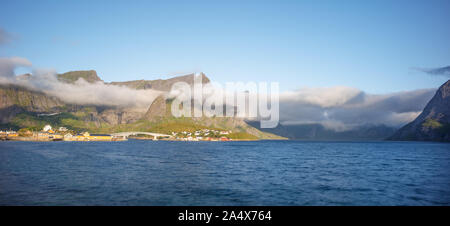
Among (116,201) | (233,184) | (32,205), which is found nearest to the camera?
(32,205)
